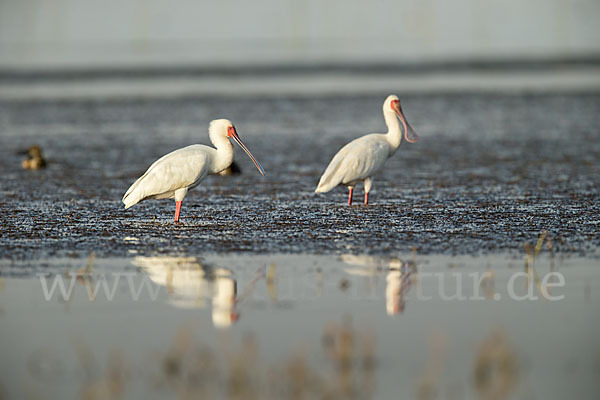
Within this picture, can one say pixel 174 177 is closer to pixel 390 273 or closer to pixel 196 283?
pixel 196 283

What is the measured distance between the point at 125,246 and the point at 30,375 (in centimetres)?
356

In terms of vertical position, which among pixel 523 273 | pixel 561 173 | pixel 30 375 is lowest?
pixel 30 375

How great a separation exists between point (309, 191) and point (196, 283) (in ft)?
18.9

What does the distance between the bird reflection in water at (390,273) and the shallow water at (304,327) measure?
0.05 feet

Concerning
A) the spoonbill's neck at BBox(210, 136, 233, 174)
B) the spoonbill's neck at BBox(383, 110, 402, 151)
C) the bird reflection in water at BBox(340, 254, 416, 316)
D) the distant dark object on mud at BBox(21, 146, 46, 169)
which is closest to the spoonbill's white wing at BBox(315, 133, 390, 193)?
the spoonbill's neck at BBox(383, 110, 402, 151)

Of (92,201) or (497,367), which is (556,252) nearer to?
(497,367)

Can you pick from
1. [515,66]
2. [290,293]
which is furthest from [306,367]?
[515,66]

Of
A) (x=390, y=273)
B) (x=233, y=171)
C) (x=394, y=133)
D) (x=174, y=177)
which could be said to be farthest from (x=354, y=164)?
(x=233, y=171)

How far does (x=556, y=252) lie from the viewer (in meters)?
8.34

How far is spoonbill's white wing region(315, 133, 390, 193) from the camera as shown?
11.5 metres

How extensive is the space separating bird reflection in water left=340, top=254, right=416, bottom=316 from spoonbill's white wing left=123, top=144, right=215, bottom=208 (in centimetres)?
275

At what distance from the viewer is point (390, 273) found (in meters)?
7.68

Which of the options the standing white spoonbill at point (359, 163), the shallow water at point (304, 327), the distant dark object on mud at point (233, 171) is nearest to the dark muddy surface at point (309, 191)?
the distant dark object on mud at point (233, 171)

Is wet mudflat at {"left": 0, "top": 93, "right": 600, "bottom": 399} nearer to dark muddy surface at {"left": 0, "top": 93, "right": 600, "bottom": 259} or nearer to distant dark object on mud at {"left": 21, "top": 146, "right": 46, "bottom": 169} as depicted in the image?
dark muddy surface at {"left": 0, "top": 93, "right": 600, "bottom": 259}
